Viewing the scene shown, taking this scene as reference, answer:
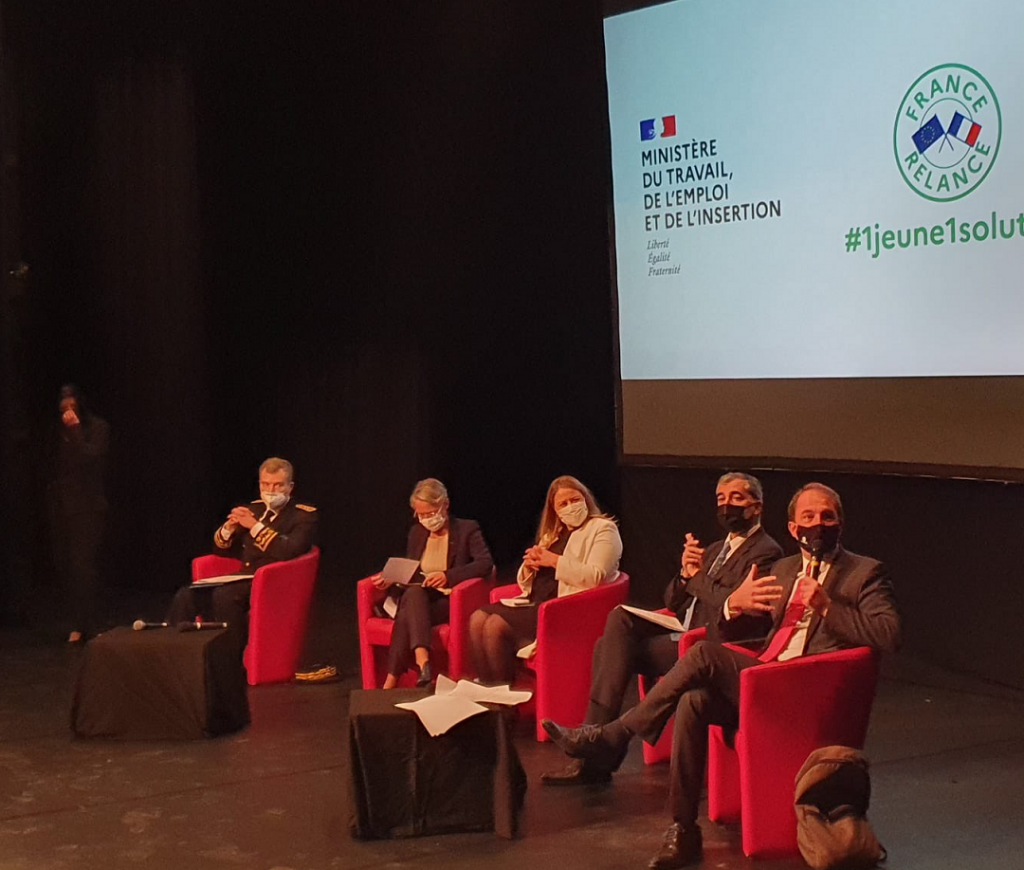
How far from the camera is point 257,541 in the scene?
6.77 metres

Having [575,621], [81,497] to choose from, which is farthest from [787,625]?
[81,497]

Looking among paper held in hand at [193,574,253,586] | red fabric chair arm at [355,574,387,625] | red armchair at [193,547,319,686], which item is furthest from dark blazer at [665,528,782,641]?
paper held in hand at [193,574,253,586]

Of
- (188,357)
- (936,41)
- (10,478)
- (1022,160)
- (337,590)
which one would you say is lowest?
(337,590)

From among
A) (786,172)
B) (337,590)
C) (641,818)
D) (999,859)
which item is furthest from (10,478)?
(999,859)

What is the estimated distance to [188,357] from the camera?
31.2ft

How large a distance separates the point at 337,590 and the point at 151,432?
61.1 inches

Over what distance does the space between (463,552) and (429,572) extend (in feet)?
0.55

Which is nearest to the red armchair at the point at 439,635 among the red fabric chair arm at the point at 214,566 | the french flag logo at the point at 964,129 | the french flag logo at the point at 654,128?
the red fabric chair arm at the point at 214,566

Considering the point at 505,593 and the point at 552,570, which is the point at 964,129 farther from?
the point at 505,593

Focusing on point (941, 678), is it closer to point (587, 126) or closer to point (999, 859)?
point (999, 859)

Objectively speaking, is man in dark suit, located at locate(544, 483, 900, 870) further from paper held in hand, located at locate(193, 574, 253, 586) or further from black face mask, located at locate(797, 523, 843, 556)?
paper held in hand, located at locate(193, 574, 253, 586)

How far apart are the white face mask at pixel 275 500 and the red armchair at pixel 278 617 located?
0.25 metres

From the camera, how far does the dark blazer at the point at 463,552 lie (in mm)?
6145

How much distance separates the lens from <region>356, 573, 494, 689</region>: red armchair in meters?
6.03
